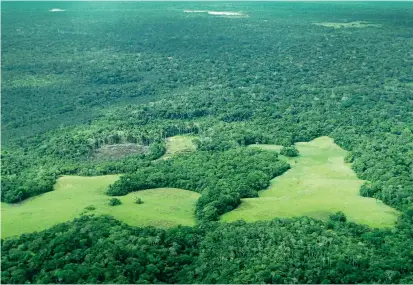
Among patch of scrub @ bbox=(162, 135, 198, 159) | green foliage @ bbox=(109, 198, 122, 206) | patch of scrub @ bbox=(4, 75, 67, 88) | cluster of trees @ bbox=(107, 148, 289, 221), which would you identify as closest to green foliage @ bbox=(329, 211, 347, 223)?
cluster of trees @ bbox=(107, 148, 289, 221)

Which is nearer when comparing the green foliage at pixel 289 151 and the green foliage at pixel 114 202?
the green foliage at pixel 114 202

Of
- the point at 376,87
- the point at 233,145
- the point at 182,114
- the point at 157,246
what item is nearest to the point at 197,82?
the point at 182,114

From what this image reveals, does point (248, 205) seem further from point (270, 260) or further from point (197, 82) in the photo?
point (197, 82)

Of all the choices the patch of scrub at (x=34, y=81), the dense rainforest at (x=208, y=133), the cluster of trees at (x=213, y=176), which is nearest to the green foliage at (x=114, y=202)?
the cluster of trees at (x=213, y=176)

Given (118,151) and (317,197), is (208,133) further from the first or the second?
(317,197)

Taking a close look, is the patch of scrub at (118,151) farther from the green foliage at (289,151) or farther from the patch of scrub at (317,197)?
the patch of scrub at (317,197)

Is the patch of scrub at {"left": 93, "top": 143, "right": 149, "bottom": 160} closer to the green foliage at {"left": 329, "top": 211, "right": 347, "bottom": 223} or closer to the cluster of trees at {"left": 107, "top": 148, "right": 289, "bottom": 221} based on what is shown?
the cluster of trees at {"left": 107, "top": 148, "right": 289, "bottom": 221}
